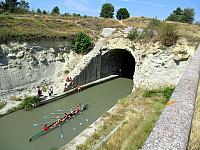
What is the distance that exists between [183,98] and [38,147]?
997cm

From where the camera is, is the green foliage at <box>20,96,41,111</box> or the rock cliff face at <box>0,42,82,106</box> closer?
the green foliage at <box>20,96,41,111</box>

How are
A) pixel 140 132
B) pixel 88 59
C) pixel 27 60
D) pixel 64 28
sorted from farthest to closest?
pixel 64 28 → pixel 88 59 → pixel 27 60 → pixel 140 132

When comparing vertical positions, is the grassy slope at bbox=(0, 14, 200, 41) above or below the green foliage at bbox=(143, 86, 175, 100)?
above

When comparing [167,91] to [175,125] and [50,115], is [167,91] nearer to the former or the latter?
[50,115]

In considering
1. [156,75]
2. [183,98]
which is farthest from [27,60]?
[183,98]

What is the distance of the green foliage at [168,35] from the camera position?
24.1 metres

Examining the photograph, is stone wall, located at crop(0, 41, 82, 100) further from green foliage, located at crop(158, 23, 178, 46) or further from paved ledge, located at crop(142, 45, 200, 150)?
paved ledge, located at crop(142, 45, 200, 150)

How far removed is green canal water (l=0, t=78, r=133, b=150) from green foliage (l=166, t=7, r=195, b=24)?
38.2 metres

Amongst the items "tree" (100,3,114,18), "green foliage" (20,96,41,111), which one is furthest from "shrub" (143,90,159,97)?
"tree" (100,3,114,18)

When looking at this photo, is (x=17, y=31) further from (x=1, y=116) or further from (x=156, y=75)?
(x=156, y=75)

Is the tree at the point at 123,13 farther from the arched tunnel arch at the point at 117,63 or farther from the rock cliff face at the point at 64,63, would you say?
the rock cliff face at the point at 64,63

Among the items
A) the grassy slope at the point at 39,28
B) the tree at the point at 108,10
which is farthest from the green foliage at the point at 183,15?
the grassy slope at the point at 39,28

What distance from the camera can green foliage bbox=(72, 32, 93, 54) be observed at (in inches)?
1088

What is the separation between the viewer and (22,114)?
18812mm
